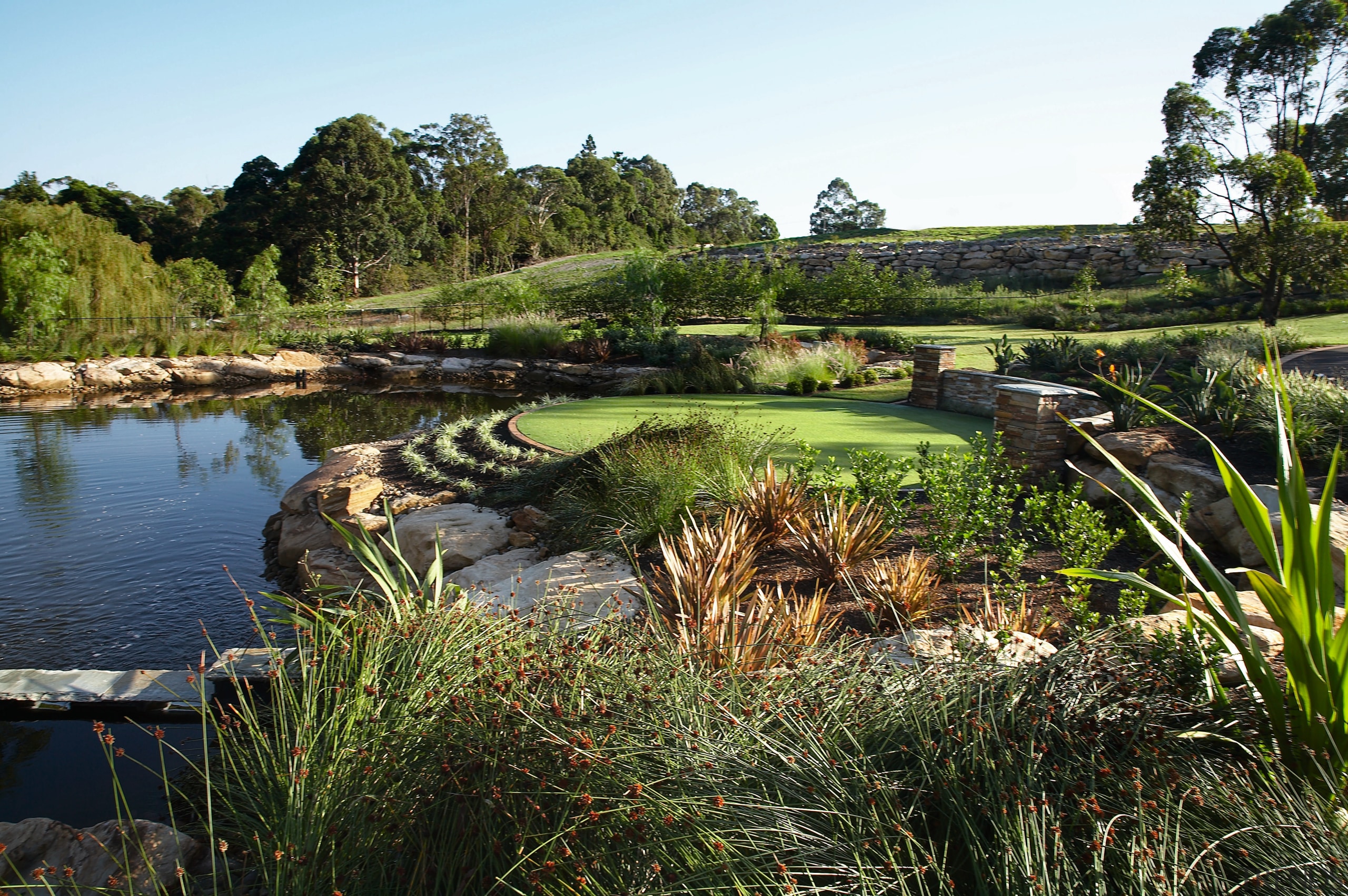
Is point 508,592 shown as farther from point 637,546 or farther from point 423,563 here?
point 423,563

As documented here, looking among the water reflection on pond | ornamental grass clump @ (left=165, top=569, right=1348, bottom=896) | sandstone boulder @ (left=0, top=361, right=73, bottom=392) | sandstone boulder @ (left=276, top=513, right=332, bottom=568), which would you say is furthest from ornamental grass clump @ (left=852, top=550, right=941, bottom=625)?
sandstone boulder @ (left=0, top=361, right=73, bottom=392)

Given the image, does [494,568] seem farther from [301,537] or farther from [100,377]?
[100,377]

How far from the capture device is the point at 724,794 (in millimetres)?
1790

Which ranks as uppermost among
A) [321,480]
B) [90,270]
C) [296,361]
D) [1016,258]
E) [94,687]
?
[1016,258]

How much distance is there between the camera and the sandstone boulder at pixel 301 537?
21.7ft

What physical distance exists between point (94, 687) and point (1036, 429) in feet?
19.9

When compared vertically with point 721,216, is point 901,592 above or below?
below

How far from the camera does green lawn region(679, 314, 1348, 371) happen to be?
1344 centimetres

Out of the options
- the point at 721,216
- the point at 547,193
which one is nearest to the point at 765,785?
the point at 547,193

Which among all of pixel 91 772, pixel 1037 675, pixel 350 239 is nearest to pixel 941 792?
pixel 1037 675

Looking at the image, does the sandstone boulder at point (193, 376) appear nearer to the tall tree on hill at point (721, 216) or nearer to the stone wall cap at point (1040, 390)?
the stone wall cap at point (1040, 390)

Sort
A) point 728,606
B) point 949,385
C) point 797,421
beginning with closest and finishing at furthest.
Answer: point 728,606, point 797,421, point 949,385

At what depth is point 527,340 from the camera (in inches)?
778

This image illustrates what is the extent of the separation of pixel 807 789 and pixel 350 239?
125ft
